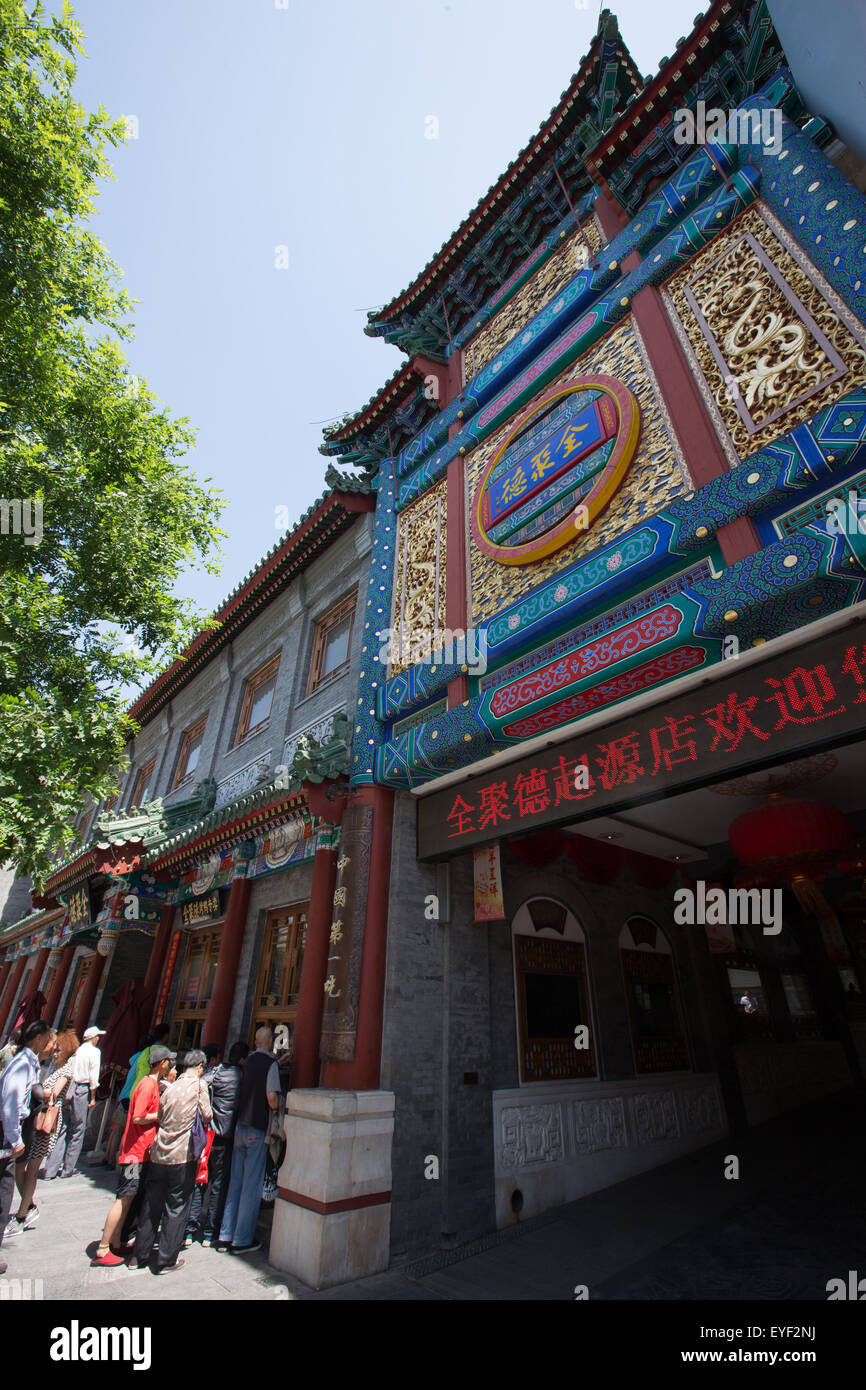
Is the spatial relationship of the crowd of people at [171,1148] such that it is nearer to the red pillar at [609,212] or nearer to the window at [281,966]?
the window at [281,966]

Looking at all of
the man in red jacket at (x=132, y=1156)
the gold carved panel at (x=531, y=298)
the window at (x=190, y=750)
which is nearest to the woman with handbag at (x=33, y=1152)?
the man in red jacket at (x=132, y=1156)

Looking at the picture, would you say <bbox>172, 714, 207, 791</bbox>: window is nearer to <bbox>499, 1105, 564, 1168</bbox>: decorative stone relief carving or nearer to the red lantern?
<bbox>499, 1105, 564, 1168</bbox>: decorative stone relief carving

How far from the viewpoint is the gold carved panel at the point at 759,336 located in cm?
420

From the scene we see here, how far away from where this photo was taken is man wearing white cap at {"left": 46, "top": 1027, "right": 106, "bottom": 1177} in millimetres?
7672

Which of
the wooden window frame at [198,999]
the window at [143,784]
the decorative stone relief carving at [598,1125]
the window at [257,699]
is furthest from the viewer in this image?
the window at [143,784]

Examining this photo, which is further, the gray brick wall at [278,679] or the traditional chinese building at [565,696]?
the gray brick wall at [278,679]

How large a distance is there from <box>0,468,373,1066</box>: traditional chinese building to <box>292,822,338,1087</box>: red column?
0.02 meters

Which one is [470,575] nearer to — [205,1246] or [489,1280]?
[489,1280]

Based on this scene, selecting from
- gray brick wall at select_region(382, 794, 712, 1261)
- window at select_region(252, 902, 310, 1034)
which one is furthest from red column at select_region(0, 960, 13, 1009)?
gray brick wall at select_region(382, 794, 712, 1261)

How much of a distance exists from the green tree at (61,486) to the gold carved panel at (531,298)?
442 centimetres

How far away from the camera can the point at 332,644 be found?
9453mm

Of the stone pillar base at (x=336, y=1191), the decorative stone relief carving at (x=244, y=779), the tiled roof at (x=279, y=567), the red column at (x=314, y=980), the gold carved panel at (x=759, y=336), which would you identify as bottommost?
the stone pillar base at (x=336, y=1191)
